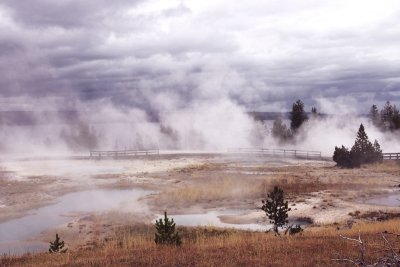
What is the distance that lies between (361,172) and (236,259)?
4125cm

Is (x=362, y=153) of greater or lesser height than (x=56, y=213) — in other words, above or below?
above

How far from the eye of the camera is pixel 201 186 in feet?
140

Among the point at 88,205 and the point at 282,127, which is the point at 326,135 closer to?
the point at 282,127

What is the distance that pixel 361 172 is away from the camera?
167ft

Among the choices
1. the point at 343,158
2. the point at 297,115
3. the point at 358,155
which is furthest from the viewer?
the point at 297,115

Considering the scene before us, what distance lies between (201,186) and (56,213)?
47.9ft

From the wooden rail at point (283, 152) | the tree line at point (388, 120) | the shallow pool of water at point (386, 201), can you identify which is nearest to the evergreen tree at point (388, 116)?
the tree line at point (388, 120)

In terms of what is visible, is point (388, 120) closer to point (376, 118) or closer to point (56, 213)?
point (376, 118)

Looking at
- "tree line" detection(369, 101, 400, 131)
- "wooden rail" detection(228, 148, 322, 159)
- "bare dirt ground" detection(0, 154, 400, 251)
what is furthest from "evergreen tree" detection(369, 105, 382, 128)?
"bare dirt ground" detection(0, 154, 400, 251)

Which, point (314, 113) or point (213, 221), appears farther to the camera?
point (314, 113)

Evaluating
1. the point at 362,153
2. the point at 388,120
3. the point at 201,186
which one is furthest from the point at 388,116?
the point at 201,186

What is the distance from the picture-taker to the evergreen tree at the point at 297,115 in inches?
4023

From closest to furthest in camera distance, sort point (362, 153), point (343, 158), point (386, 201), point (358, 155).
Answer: point (386, 201) → point (343, 158) → point (358, 155) → point (362, 153)

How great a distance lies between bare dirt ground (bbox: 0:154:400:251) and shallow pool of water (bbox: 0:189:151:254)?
3.85 ft
